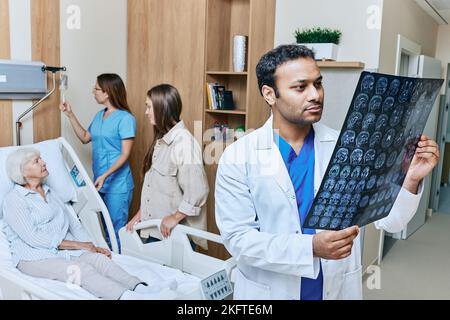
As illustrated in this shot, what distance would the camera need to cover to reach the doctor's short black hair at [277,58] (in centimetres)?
114

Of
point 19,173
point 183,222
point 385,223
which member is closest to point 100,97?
point 19,173

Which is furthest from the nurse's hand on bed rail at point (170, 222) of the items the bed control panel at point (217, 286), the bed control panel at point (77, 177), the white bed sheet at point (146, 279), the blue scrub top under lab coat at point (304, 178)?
the blue scrub top under lab coat at point (304, 178)

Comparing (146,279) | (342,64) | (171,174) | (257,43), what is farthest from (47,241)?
(342,64)

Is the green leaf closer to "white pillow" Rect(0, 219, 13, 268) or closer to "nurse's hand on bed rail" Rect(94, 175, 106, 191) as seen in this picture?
"nurse's hand on bed rail" Rect(94, 175, 106, 191)

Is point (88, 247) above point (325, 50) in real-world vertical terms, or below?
below

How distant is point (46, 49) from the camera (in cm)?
273

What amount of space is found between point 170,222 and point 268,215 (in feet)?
3.28

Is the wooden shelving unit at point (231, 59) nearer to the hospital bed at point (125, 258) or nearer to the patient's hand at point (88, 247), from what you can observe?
the hospital bed at point (125, 258)

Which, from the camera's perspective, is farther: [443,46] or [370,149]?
[443,46]

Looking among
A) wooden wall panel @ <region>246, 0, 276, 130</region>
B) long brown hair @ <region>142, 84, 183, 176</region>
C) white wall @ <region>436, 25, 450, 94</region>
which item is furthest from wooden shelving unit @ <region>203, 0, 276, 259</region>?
white wall @ <region>436, 25, 450, 94</region>

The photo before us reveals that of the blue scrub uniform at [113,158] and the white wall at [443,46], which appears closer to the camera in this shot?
the blue scrub uniform at [113,158]

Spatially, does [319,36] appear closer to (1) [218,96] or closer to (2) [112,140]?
(1) [218,96]

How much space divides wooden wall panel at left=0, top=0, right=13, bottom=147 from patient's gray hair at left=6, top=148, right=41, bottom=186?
1.66 ft

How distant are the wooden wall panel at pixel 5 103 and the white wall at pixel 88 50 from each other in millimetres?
357
